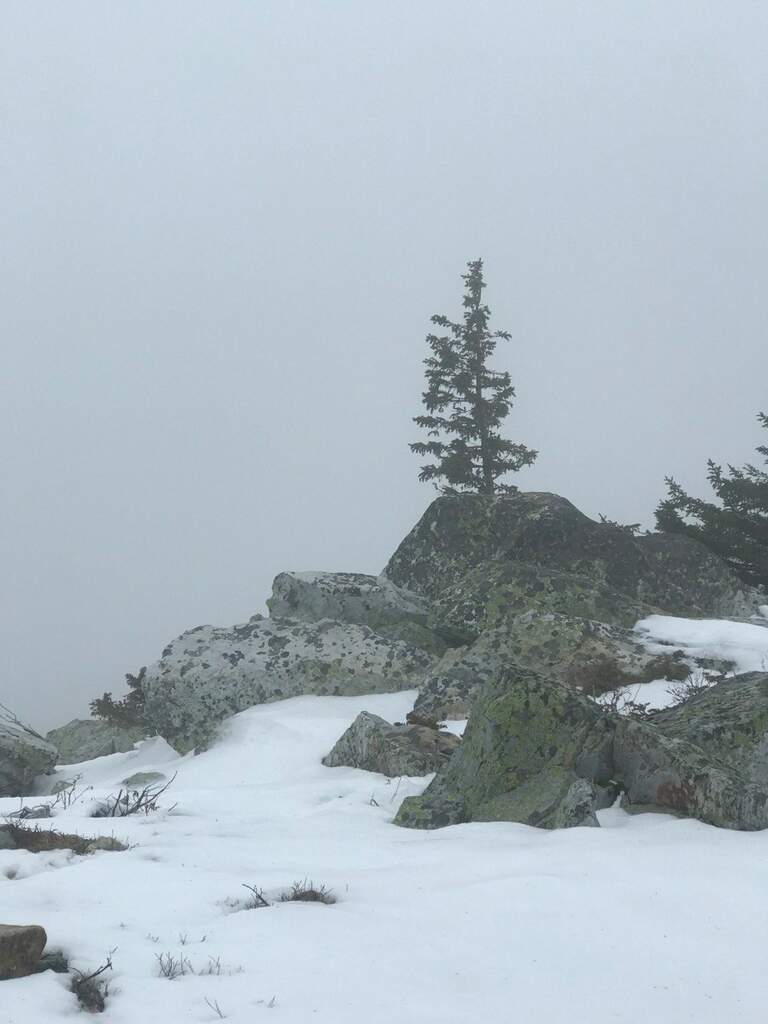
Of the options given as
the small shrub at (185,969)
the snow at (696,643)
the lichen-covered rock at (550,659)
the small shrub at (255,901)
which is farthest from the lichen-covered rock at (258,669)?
the small shrub at (185,969)

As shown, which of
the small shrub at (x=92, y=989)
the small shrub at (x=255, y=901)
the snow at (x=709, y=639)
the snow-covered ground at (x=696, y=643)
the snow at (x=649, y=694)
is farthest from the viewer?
the snow at (x=709, y=639)

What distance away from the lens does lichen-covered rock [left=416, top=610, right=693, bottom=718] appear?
46.1ft

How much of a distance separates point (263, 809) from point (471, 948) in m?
4.71

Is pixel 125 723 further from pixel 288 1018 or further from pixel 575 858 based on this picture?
pixel 288 1018

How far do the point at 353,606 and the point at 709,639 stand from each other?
671 cm

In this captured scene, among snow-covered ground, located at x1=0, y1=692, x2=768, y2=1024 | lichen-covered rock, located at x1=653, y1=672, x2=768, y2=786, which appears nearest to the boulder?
snow-covered ground, located at x1=0, y1=692, x2=768, y2=1024

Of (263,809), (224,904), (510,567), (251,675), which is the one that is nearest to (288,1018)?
(224,904)

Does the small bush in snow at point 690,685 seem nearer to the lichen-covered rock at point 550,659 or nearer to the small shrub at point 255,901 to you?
the lichen-covered rock at point 550,659

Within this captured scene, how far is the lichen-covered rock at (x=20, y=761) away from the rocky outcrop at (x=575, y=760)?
25.8 feet

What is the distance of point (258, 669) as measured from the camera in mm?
15594

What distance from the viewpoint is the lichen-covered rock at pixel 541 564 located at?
1714 centimetres

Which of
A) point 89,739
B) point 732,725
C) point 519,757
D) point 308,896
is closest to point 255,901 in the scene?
point 308,896

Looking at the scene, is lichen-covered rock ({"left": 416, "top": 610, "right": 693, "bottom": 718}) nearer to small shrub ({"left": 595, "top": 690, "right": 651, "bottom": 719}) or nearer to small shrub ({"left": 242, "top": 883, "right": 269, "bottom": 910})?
small shrub ({"left": 595, "top": 690, "right": 651, "bottom": 719})

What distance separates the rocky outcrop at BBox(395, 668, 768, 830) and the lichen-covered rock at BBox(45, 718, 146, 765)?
11.2 m
